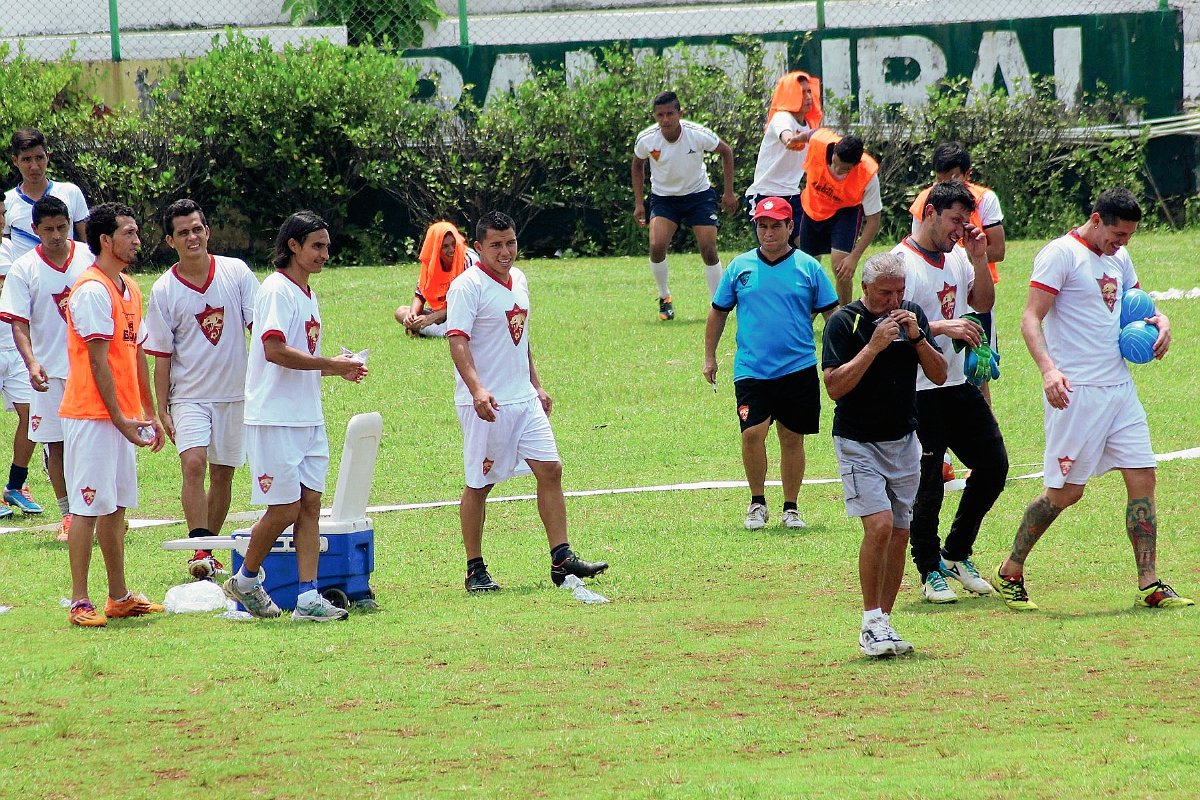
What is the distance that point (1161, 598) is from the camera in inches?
273

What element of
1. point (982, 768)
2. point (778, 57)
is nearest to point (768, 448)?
point (982, 768)

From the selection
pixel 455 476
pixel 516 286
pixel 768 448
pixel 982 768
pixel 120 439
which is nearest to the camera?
pixel 982 768

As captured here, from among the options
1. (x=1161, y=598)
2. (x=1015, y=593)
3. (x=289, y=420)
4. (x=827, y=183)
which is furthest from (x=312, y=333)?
(x=827, y=183)

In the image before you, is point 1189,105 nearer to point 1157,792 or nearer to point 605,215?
point 605,215

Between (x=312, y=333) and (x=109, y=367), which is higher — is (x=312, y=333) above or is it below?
→ above

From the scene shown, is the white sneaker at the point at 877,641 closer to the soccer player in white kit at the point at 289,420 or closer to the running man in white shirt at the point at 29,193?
the soccer player in white kit at the point at 289,420

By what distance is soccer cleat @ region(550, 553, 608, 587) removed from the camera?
310 inches

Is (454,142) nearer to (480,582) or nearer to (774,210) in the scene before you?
(774,210)

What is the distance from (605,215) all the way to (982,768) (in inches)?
670

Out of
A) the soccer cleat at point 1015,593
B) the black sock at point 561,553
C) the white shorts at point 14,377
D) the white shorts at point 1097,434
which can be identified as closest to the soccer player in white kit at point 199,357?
the black sock at point 561,553

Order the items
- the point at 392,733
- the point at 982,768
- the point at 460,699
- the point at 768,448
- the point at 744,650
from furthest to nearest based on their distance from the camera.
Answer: the point at 768,448 → the point at 744,650 → the point at 460,699 → the point at 392,733 → the point at 982,768

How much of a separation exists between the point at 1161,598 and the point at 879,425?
1774mm

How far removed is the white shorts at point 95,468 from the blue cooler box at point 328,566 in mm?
684

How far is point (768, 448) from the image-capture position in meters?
12.0
